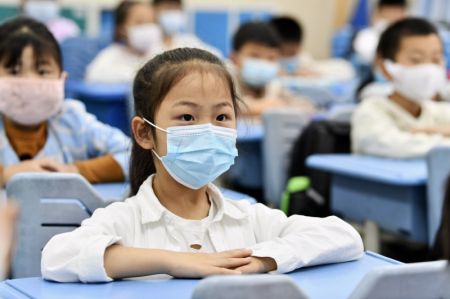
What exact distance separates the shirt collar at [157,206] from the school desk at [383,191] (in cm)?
119

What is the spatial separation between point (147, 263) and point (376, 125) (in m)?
2.09

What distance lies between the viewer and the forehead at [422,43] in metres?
3.74

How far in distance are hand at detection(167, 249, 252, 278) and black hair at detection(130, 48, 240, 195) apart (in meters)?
0.41

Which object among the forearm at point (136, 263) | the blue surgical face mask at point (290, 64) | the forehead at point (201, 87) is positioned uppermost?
the forehead at point (201, 87)

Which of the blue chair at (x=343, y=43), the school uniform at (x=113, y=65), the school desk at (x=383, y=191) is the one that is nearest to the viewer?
the school desk at (x=383, y=191)

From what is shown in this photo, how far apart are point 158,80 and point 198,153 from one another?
0.19 meters

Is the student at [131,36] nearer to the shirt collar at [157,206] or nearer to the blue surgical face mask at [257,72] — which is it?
the blue surgical face mask at [257,72]

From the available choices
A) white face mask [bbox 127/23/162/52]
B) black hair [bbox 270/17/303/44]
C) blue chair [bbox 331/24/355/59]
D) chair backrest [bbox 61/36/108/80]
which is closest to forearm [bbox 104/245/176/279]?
chair backrest [bbox 61/36/108/80]

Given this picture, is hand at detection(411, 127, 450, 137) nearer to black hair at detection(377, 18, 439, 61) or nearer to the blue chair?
black hair at detection(377, 18, 439, 61)

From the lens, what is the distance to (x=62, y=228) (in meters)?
2.23

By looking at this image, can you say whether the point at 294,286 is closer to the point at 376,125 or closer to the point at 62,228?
A: the point at 62,228

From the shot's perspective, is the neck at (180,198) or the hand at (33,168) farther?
the hand at (33,168)

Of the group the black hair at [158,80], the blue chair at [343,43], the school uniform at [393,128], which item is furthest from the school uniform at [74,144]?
the blue chair at [343,43]

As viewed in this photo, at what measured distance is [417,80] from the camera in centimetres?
376
